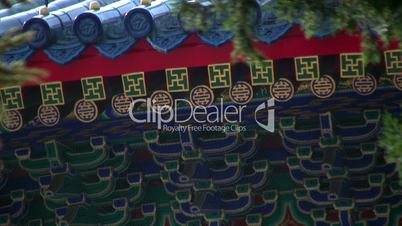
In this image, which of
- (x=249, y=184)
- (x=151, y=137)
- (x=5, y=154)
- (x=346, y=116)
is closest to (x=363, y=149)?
(x=346, y=116)

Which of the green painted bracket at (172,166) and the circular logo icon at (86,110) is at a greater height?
the circular logo icon at (86,110)

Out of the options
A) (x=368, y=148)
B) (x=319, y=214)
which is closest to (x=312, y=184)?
(x=319, y=214)

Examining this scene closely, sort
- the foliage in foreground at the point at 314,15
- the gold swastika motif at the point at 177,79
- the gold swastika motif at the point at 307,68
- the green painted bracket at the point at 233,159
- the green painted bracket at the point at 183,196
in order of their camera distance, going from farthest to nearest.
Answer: the green painted bracket at the point at 183,196 < the green painted bracket at the point at 233,159 < the gold swastika motif at the point at 177,79 < the gold swastika motif at the point at 307,68 < the foliage in foreground at the point at 314,15

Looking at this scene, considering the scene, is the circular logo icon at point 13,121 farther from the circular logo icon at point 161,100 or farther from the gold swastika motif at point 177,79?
the gold swastika motif at point 177,79

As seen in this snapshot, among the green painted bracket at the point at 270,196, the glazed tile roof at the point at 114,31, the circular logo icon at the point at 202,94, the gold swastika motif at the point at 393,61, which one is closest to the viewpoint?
the glazed tile roof at the point at 114,31

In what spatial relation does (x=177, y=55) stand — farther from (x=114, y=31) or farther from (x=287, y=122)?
(x=287, y=122)

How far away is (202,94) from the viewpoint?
650 cm

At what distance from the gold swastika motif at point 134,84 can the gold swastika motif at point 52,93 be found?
0.43m

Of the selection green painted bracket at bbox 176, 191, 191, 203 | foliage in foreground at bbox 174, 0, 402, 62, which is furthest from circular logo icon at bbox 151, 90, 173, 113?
foliage in foreground at bbox 174, 0, 402, 62

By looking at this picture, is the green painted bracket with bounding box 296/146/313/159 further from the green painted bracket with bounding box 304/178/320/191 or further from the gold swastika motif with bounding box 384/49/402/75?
the gold swastika motif with bounding box 384/49/402/75

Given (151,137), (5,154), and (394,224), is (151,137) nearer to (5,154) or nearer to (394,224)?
(5,154)

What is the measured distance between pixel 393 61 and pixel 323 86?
0.53m

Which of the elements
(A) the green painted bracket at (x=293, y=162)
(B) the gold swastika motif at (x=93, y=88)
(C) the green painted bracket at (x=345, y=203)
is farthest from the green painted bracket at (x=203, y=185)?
(B) the gold swastika motif at (x=93, y=88)

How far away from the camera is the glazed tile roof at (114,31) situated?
19.6ft
